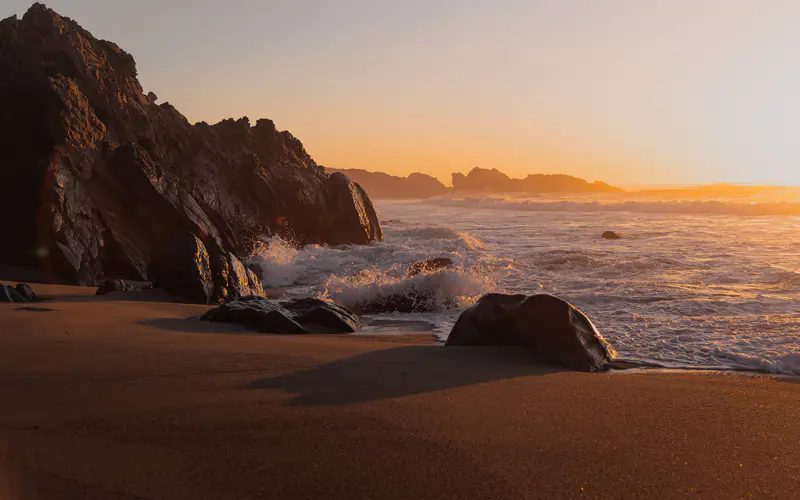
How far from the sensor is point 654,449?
2.42 meters

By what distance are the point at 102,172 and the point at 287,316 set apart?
838 cm

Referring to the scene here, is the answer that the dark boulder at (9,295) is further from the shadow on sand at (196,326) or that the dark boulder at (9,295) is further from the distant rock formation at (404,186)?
the distant rock formation at (404,186)

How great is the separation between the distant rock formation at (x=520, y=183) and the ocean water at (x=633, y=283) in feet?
299

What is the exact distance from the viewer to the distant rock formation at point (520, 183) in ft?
362

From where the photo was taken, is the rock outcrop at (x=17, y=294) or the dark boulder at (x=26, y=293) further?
the dark boulder at (x=26, y=293)

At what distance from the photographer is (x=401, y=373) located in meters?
3.69

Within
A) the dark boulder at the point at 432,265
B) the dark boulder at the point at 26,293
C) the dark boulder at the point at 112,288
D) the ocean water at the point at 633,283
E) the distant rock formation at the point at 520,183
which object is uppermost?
the distant rock formation at the point at 520,183

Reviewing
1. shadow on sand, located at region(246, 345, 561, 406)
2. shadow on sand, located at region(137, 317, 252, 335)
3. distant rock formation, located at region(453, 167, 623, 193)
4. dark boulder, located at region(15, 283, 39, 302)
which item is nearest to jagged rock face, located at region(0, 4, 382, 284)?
dark boulder, located at region(15, 283, 39, 302)

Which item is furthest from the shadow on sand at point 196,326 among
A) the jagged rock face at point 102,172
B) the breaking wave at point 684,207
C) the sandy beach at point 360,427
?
the breaking wave at point 684,207

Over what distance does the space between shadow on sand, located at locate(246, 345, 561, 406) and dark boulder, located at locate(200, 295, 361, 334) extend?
1570 millimetres

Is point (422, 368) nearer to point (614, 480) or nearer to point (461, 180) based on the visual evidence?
point (614, 480)

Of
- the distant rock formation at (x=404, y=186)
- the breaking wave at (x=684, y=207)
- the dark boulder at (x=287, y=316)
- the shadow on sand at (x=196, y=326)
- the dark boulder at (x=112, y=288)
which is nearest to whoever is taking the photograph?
the shadow on sand at (x=196, y=326)

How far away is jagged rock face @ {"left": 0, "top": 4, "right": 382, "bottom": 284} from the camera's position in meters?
10.4

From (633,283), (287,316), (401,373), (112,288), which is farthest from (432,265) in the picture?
(401,373)
